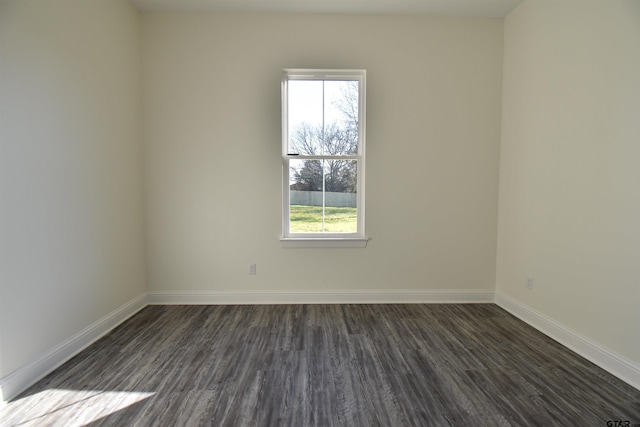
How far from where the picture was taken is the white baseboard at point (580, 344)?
6.32 feet

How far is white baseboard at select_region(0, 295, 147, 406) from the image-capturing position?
1.75m

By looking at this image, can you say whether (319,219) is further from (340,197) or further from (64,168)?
(64,168)

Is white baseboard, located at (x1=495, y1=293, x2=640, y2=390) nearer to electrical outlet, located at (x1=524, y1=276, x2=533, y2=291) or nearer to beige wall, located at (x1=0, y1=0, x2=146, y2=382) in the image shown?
electrical outlet, located at (x1=524, y1=276, x2=533, y2=291)

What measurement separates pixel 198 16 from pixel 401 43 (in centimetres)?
206

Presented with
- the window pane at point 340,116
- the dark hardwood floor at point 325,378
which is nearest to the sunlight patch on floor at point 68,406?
the dark hardwood floor at point 325,378

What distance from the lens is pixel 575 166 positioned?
7.68ft

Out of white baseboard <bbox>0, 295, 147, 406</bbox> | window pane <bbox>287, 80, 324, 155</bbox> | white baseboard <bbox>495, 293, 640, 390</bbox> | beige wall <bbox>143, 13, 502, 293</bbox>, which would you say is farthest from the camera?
window pane <bbox>287, 80, 324, 155</bbox>

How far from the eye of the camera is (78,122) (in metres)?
2.28

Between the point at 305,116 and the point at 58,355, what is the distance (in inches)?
111

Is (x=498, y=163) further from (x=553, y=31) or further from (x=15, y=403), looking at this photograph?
(x=15, y=403)

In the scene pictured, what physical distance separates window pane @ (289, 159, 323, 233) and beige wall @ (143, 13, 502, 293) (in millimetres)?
166

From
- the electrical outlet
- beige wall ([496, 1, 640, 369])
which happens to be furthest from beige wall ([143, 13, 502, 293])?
the electrical outlet

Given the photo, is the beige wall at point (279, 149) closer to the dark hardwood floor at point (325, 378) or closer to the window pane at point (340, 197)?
the window pane at point (340, 197)

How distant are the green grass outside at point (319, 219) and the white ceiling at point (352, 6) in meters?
1.95
